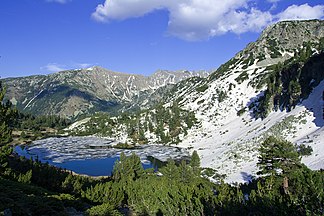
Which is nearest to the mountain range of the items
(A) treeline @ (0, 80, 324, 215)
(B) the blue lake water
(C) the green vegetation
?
(C) the green vegetation

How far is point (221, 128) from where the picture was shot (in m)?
132

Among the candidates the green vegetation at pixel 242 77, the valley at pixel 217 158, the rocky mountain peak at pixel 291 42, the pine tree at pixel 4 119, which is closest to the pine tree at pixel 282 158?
the valley at pixel 217 158

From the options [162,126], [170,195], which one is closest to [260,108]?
[162,126]

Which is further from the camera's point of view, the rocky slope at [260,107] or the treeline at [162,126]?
the treeline at [162,126]

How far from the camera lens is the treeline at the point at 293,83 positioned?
91.2 meters

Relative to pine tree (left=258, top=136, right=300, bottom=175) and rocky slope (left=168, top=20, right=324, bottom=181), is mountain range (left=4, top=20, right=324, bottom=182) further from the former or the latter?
pine tree (left=258, top=136, right=300, bottom=175)

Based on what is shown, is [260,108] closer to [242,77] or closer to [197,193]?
[242,77]

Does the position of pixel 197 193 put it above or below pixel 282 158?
below

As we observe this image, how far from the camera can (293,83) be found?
97000 mm

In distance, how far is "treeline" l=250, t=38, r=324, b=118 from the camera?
91.2m

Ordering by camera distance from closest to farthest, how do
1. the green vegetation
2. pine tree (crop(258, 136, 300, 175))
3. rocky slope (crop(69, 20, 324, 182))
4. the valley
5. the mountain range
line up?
the valley, pine tree (crop(258, 136, 300, 175)), the mountain range, rocky slope (crop(69, 20, 324, 182)), the green vegetation

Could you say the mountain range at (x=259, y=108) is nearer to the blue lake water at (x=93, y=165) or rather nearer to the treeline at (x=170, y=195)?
the blue lake water at (x=93, y=165)

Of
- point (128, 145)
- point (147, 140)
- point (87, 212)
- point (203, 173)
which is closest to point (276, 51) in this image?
point (147, 140)

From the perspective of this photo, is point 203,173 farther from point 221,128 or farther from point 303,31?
point 303,31
